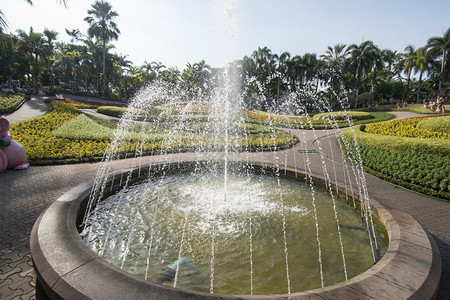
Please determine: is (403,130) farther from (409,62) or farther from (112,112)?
(409,62)

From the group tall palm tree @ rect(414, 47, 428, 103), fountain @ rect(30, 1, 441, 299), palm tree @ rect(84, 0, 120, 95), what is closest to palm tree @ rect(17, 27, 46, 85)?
palm tree @ rect(84, 0, 120, 95)

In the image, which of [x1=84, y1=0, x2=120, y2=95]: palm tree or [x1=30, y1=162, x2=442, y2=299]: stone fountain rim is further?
[x1=84, y1=0, x2=120, y2=95]: palm tree

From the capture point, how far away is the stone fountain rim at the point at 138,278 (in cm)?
217

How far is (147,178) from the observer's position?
6852mm

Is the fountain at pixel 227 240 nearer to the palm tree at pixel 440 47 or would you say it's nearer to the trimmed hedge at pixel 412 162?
the trimmed hedge at pixel 412 162

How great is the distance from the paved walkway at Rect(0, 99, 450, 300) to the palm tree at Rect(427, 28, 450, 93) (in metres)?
34.2

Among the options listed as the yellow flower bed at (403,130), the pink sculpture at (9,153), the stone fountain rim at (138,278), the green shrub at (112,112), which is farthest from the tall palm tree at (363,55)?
the pink sculpture at (9,153)

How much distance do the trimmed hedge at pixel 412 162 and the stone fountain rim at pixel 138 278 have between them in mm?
3984

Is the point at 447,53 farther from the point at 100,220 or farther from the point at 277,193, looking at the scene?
the point at 100,220

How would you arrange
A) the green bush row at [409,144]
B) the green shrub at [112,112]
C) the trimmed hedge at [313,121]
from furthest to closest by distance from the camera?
the green shrub at [112,112] → the trimmed hedge at [313,121] → the green bush row at [409,144]

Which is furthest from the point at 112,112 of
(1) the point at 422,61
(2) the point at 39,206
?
(1) the point at 422,61

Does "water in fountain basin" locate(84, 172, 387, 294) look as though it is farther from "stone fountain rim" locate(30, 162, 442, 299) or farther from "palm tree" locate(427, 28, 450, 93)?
"palm tree" locate(427, 28, 450, 93)

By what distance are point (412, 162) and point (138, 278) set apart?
8.82 meters

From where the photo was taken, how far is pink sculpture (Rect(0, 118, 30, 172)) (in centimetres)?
659
